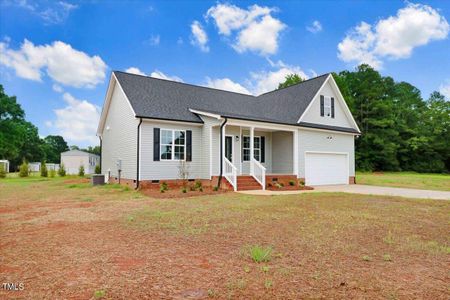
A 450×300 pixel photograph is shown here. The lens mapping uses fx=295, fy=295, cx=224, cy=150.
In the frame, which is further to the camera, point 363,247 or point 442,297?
point 363,247

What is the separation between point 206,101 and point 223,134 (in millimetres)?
4769

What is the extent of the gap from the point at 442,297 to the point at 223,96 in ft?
59.3

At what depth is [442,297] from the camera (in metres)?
3.17

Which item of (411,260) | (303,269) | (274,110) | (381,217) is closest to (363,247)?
(411,260)

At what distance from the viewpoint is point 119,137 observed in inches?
670

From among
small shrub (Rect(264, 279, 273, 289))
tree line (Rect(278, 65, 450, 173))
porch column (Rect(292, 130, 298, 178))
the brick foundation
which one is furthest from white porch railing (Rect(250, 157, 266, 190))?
tree line (Rect(278, 65, 450, 173))

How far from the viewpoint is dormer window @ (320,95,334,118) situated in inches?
758

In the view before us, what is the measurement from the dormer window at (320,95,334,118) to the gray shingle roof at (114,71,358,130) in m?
0.95

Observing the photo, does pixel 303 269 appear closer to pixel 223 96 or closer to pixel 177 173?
pixel 177 173

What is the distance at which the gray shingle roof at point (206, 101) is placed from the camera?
1552 cm

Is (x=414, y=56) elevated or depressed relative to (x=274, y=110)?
elevated

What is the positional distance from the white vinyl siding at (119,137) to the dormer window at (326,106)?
1176cm

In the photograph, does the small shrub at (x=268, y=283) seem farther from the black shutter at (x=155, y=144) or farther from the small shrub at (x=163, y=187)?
the black shutter at (x=155, y=144)

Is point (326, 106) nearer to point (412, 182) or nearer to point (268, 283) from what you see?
point (412, 182)
